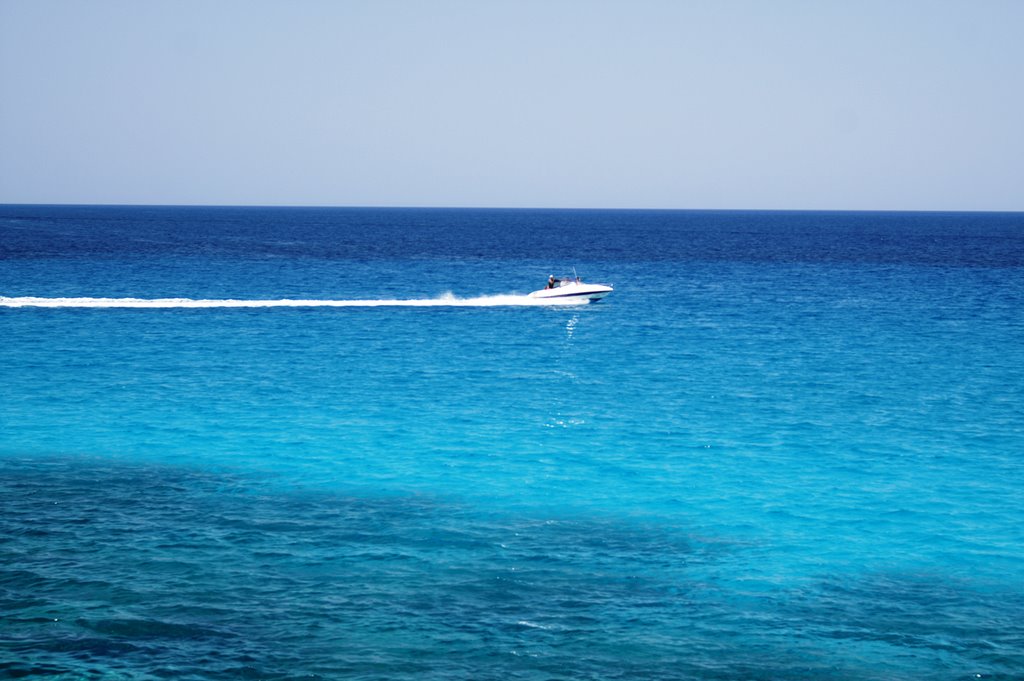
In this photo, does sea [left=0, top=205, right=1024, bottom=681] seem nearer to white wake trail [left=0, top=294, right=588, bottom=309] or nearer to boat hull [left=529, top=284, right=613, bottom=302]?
white wake trail [left=0, top=294, right=588, bottom=309]

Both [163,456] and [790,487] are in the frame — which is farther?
[163,456]

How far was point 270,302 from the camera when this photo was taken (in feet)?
227

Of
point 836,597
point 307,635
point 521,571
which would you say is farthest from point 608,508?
point 307,635

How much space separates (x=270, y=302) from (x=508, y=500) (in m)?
47.1

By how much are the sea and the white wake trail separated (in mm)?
6651

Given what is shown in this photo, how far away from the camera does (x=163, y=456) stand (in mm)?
29531

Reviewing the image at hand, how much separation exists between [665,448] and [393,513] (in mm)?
10195

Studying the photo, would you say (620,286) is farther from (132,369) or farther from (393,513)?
(393,513)

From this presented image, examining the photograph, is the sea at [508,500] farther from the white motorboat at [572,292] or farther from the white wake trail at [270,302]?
the white motorboat at [572,292]

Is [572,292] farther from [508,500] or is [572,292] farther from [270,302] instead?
[508,500]

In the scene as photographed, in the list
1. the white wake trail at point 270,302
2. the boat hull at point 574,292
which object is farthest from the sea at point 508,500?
the boat hull at point 574,292

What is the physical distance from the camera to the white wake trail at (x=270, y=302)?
65812 millimetres

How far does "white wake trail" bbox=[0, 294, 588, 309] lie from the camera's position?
65.8 metres

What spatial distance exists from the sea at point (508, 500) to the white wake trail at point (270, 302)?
665 cm
